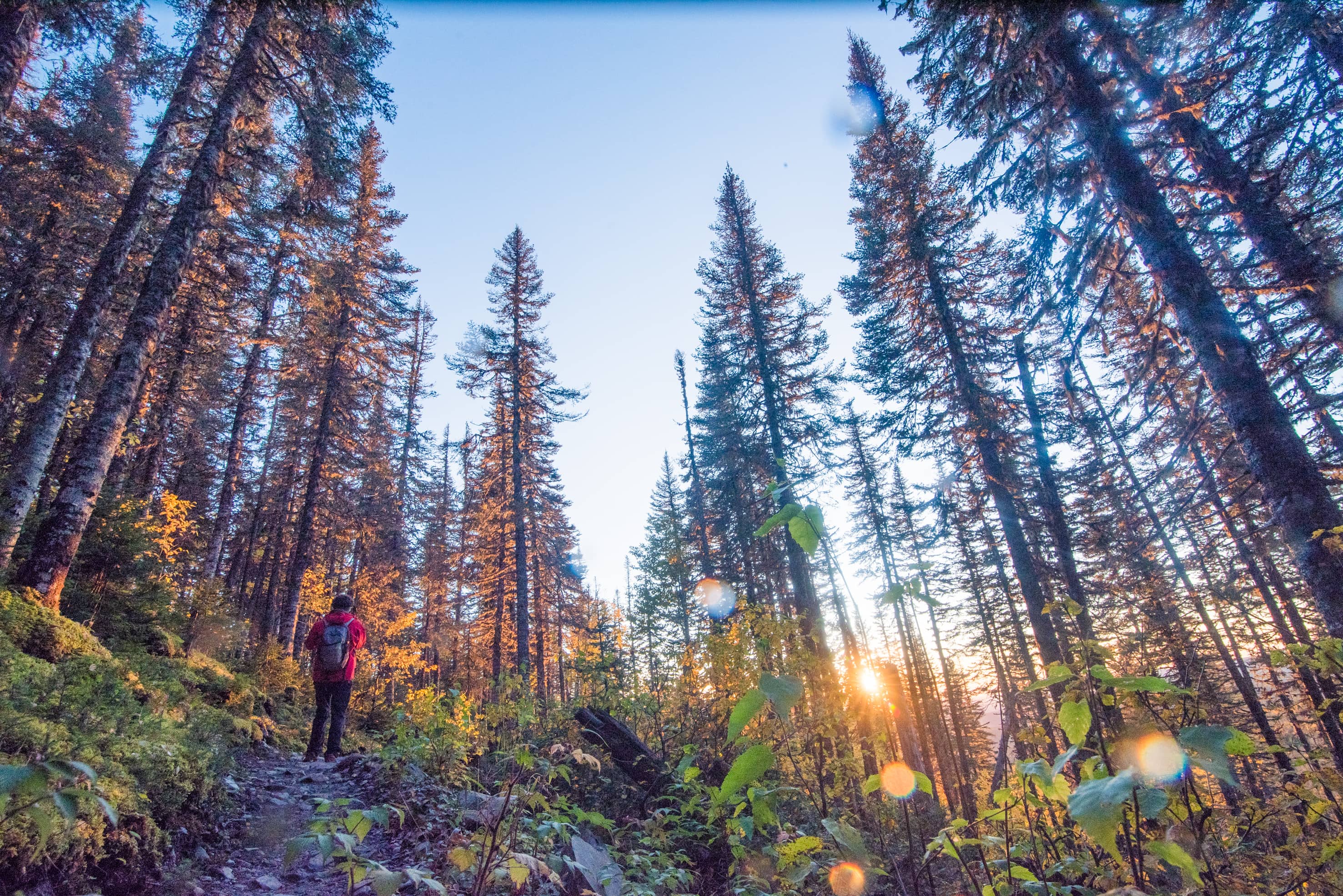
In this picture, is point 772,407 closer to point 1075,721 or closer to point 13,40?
point 1075,721

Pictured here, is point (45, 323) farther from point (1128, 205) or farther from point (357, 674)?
point (1128, 205)

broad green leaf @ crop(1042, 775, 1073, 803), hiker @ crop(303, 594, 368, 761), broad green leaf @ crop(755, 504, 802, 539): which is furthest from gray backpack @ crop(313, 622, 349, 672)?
broad green leaf @ crop(1042, 775, 1073, 803)

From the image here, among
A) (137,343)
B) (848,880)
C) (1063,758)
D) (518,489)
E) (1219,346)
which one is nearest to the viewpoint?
(1063,758)

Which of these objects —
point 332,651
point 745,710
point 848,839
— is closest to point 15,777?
point 745,710

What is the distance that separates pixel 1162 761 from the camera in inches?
45.3

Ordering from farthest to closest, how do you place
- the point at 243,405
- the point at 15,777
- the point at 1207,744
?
the point at 243,405 < the point at 1207,744 < the point at 15,777

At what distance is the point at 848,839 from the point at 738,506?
17229 millimetres

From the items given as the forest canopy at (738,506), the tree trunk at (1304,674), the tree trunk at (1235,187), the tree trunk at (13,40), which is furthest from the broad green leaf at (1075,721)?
the tree trunk at (13,40)

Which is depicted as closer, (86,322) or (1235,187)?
(86,322)

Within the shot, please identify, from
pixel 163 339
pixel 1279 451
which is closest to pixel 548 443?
pixel 163 339

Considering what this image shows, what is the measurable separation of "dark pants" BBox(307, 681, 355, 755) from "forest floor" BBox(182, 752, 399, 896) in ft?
1.84

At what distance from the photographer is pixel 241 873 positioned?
356 cm

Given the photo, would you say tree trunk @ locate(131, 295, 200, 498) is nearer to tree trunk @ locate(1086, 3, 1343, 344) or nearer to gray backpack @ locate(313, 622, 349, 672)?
gray backpack @ locate(313, 622, 349, 672)

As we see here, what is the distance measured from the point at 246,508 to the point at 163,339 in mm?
12594
